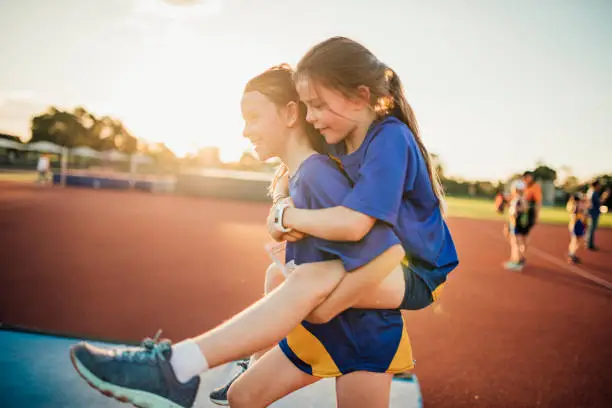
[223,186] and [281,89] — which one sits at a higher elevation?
[281,89]

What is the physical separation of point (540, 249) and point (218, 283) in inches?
418

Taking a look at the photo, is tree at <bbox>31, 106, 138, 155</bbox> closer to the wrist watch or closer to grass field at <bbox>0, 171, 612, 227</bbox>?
grass field at <bbox>0, 171, 612, 227</bbox>

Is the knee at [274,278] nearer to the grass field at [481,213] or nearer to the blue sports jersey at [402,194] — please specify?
the blue sports jersey at [402,194]

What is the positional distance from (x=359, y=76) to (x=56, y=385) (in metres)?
2.64

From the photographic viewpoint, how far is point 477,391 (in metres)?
3.58

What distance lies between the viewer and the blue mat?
8.25 ft

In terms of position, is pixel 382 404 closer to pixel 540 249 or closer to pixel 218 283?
pixel 218 283

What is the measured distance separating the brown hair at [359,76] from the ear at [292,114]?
15cm

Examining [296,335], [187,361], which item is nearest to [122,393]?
[187,361]

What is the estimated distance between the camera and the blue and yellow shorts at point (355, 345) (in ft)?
5.23

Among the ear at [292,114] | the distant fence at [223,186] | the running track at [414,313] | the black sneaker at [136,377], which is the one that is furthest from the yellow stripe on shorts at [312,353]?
the distant fence at [223,186]

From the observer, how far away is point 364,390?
62.5 inches

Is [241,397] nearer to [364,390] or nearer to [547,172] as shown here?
[364,390]

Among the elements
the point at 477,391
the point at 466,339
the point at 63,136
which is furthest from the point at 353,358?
the point at 63,136
